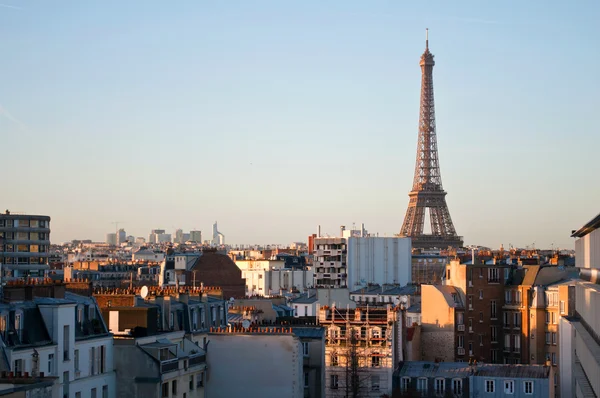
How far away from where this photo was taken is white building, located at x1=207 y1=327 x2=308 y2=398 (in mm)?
48312

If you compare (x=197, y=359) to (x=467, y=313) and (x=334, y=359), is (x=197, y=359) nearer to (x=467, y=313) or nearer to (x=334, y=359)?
(x=334, y=359)

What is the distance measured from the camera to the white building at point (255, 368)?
1902 inches

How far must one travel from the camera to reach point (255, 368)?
48406 mm

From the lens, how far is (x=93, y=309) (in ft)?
144

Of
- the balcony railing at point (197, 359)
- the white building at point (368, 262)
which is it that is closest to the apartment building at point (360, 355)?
the balcony railing at point (197, 359)

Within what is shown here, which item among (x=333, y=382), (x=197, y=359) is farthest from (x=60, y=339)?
(x=333, y=382)

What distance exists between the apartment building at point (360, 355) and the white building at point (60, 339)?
17035 millimetres

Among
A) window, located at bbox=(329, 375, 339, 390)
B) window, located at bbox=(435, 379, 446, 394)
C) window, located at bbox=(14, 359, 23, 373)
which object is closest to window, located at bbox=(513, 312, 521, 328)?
window, located at bbox=(435, 379, 446, 394)

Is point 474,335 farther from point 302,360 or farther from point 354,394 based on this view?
point 302,360

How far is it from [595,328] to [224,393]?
63.1 ft

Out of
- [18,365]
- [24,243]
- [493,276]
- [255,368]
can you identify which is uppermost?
[24,243]

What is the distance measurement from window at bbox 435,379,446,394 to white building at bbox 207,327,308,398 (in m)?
12.8

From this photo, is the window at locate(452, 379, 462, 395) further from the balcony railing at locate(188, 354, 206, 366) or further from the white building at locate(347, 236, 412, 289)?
the white building at locate(347, 236, 412, 289)

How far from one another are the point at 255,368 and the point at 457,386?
46.7 feet
